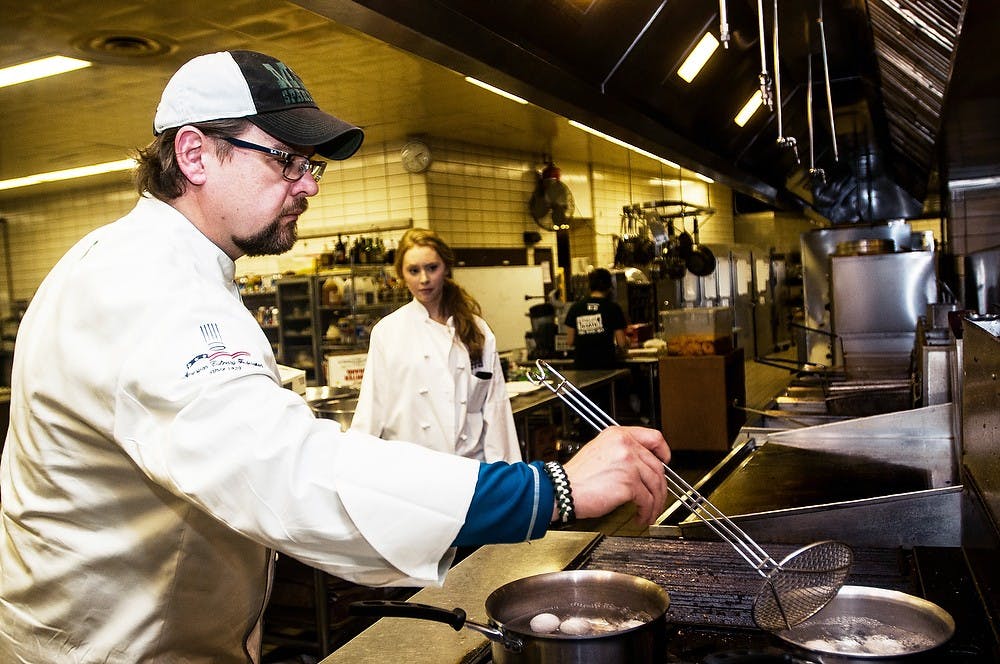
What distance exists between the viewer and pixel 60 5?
459 centimetres

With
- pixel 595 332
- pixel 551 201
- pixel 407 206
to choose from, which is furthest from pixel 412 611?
pixel 551 201

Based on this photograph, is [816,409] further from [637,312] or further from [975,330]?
[637,312]

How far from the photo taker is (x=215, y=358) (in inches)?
40.2

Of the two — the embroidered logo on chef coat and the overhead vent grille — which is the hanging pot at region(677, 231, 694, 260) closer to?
the overhead vent grille

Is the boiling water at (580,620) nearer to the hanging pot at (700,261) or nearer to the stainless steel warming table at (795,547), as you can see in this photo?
the stainless steel warming table at (795,547)

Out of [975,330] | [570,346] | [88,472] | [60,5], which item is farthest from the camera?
[570,346]

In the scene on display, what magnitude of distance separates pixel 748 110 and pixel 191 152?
4684 millimetres

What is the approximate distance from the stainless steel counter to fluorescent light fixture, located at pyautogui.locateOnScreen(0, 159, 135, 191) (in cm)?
920

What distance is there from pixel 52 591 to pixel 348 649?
486 mm

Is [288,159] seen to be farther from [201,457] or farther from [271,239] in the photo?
[201,457]

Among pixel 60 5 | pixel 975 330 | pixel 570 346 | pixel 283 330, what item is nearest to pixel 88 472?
pixel 975 330

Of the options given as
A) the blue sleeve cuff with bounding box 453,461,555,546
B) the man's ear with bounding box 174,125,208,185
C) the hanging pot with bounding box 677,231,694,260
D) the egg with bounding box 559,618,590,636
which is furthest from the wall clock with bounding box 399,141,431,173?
the blue sleeve cuff with bounding box 453,461,555,546

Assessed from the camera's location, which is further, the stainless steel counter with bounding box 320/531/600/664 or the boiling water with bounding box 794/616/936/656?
the stainless steel counter with bounding box 320/531/600/664

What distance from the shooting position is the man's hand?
1084 mm
